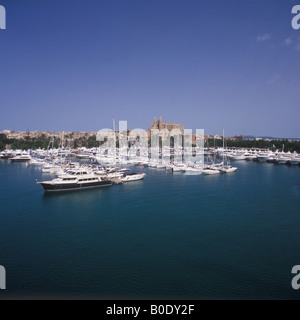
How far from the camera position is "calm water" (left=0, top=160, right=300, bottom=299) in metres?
6.54

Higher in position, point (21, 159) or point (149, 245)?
Answer: point (21, 159)

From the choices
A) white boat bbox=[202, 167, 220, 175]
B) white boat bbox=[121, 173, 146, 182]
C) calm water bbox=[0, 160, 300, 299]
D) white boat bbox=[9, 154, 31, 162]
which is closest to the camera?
calm water bbox=[0, 160, 300, 299]

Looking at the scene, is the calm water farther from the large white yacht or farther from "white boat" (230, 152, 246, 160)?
"white boat" (230, 152, 246, 160)

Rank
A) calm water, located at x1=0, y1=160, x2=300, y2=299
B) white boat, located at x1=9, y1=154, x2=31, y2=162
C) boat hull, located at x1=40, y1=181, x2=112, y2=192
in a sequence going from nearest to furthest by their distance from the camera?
calm water, located at x1=0, y1=160, x2=300, y2=299 → boat hull, located at x1=40, y1=181, x2=112, y2=192 → white boat, located at x1=9, y1=154, x2=31, y2=162

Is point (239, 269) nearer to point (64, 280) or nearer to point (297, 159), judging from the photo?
point (64, 280)

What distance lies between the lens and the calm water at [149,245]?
6543mm

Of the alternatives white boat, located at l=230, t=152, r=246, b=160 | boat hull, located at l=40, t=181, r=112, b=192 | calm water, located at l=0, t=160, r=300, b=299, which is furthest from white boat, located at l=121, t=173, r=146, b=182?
white boat, located at l=230, t=152, r=246, b=160

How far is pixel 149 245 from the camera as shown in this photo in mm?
8812

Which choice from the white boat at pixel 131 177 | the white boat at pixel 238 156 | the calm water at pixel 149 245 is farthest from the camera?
the white boat at pixel 238 156

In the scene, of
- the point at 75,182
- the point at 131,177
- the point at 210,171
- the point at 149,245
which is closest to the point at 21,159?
the point at 131,177

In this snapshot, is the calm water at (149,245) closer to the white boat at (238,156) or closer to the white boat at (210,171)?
the white boat at (210,171)

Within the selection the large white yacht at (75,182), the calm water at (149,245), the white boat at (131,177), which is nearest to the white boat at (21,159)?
the white boat at (131,177)

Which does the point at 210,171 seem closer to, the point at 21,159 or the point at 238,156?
the point at 238,156

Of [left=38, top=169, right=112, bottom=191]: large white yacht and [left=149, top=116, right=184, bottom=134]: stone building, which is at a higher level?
[left=149, top=116, right=184, bottom=134]: stone building
